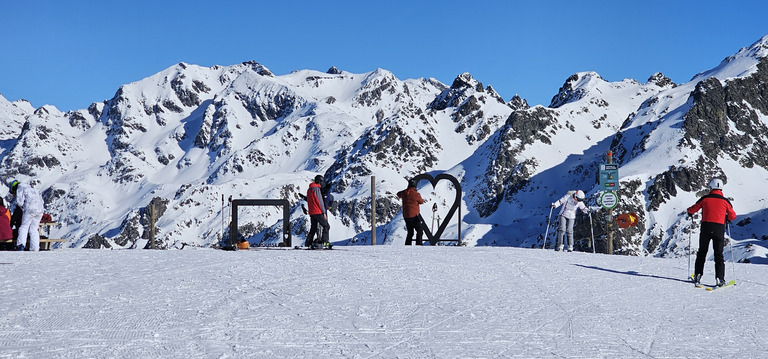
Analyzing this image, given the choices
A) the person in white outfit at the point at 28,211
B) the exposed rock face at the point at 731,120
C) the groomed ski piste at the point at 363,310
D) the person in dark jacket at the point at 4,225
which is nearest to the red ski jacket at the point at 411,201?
the groomed ski piste at the point at 363,310

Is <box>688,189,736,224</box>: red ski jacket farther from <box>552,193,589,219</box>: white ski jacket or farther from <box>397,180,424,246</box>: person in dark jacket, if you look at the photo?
<box>397,180,424,246</box>: person in dark jacket

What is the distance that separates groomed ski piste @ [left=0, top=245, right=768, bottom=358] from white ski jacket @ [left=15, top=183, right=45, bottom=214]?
2407mm

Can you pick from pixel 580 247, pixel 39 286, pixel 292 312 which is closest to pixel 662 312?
pixel 292 312

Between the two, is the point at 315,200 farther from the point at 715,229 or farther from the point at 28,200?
the point at 715,229

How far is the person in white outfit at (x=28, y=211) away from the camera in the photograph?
1777 cm

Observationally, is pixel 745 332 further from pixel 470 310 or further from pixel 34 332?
pixel 34 332

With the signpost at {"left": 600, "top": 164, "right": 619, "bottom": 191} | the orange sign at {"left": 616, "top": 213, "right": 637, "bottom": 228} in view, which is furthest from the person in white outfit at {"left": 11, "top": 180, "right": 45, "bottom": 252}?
the orange sign at {"left": 616, "top": 213, "right": 637, "bottom": 228}

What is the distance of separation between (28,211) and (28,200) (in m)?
0.30

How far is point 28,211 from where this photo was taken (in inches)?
703

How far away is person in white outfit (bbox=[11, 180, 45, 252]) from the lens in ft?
58.3

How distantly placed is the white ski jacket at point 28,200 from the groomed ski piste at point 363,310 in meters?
2.41

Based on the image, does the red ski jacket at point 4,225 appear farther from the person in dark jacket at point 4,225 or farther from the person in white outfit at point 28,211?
the person in white outfit at point 28,211

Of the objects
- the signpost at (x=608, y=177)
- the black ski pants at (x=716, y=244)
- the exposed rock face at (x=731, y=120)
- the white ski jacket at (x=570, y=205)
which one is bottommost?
the black ski pants at (x=716, y=244)

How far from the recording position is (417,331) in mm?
8672
